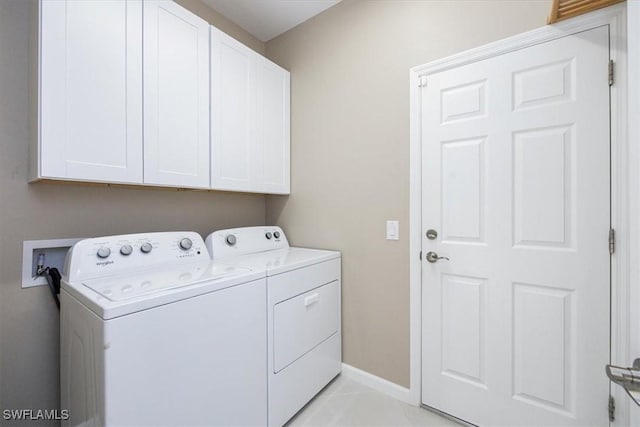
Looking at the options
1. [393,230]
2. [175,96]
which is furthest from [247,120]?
[393,230]

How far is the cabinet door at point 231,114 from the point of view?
176 centimetres

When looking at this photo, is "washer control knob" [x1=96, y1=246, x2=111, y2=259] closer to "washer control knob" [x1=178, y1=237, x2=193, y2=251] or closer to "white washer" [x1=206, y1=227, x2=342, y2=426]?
"washer control knob" [x1=178, y1=237, x2=193, y2=251]

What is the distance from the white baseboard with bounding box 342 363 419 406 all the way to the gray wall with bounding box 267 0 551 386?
4 cm

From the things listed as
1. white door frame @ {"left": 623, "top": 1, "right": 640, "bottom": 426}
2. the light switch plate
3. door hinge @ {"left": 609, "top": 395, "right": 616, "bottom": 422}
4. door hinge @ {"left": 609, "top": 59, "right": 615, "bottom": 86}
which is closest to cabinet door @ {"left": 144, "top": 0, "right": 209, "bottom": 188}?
the light switch plate

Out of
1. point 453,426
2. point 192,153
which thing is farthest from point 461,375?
point 192,153

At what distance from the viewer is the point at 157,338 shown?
1041 mm

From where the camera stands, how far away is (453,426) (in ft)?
5.17

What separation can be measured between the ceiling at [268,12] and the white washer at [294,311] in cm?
168

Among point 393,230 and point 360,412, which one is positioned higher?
point 393,230

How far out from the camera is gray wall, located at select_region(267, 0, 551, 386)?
1.71 metres

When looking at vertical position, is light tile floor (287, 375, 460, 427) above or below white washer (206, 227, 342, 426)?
below

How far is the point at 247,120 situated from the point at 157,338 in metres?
1.45

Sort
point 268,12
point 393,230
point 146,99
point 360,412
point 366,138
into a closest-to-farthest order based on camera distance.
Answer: point 146,99, point 360,412, point 393,230, point 366,138, point 268,12

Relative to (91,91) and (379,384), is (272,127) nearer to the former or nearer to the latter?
(91,91)
